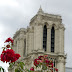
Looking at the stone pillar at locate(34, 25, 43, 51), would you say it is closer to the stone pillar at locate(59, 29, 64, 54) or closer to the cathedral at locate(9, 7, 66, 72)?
the cathedral at locate(9, 7, 66, 72)

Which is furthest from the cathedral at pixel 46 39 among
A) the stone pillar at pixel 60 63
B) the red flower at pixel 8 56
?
the red flower at pixel 8 56

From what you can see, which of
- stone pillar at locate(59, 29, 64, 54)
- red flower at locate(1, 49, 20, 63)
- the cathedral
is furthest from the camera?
stone pillar at locate(59, 29, 64, 54)

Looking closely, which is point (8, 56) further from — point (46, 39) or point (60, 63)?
point (60, 63)

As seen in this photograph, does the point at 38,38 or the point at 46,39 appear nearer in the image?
the point at 38,38

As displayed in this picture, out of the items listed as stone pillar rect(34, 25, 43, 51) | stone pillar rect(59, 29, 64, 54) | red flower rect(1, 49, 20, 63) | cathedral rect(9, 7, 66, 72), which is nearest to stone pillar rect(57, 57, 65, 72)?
cathedral rect(9, 7, 66, 72)

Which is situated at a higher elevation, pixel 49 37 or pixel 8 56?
pixel 49 37

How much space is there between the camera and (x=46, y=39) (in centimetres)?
6650

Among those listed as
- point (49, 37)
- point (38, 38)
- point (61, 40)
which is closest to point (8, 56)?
point (38, 38)

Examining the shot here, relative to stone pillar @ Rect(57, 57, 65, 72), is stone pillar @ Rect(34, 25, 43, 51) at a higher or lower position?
higher

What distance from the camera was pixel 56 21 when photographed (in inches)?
Answer: 2685

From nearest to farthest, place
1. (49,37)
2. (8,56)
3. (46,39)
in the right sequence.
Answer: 1. (8,56)
2. (49,37)
3. (46,39)

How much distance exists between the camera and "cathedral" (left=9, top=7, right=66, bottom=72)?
65312mm

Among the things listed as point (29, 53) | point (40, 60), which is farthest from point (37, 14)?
point (40, 60)

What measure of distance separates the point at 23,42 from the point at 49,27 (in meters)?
10.2
